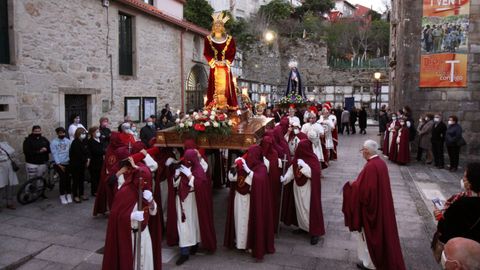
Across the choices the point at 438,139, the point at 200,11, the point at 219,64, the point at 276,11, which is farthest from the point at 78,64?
the point at 276,11

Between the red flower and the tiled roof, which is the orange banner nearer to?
the tiled roof

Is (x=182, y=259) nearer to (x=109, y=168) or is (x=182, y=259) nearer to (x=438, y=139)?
(x=109, y=168)

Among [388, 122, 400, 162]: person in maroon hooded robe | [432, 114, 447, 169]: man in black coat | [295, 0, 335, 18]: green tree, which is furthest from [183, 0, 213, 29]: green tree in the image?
[432, 114, 447, 169]: man in black coat

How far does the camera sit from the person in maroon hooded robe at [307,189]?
22.9ft

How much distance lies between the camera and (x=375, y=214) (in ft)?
18.2

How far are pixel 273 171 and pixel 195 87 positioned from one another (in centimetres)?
1440

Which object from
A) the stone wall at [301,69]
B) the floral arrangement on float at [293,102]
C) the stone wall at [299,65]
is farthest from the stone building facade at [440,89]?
the stone wall at [299,65]

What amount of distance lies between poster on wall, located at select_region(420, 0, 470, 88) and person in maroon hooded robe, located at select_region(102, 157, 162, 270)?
43.4ft

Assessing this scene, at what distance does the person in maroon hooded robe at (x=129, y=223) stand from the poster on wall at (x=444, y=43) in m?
13.2

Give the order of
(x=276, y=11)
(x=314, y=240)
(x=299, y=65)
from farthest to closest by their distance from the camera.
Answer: (x=276, y=11) → (x=299, y=65) → (x=314, y=240)

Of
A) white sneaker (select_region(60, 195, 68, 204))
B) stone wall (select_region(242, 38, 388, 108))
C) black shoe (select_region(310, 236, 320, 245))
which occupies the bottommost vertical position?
black shoe (select_region(310, 236, 320, 245))

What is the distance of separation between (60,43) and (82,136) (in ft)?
12.8

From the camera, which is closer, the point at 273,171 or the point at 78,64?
the point at 273,171

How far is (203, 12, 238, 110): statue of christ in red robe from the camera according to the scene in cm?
908
